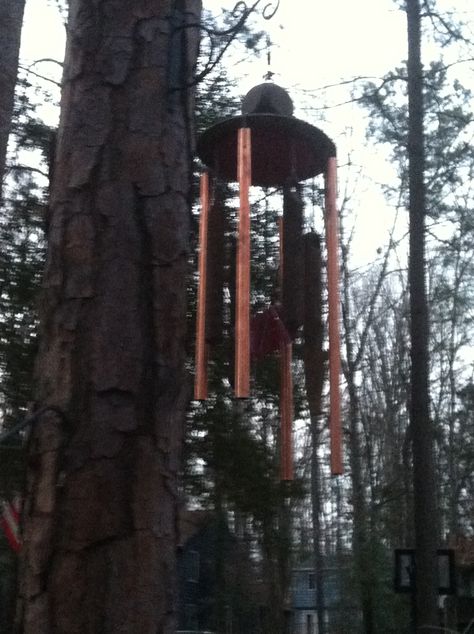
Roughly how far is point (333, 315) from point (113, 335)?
3.24ft

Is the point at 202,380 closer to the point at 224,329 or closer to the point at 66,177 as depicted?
the point at 224,329

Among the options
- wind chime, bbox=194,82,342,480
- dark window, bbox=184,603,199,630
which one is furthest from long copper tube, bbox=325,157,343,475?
dark window, bbox=184,603,199,630

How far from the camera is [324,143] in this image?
3.45 meters

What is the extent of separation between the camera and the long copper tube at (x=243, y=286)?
276cm

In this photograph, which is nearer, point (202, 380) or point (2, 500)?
point (202, 380)

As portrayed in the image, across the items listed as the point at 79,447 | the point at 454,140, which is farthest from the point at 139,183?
the point at 454,140

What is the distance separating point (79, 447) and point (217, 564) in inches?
694

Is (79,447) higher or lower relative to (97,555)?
higher

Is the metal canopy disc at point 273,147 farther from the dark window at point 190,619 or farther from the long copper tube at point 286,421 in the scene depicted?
the dark window at point 190,619

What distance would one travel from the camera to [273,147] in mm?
3629

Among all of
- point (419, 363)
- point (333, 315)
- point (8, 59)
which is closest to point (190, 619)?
point (419, 363)

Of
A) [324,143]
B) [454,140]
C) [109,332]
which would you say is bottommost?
[109,332]

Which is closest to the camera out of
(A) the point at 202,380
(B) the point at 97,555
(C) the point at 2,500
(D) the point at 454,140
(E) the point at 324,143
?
(B) the point at 97,555

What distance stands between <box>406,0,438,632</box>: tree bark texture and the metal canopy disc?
276 inches
